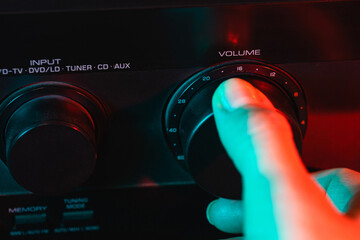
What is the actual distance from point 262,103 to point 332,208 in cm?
11

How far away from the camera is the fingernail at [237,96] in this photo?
378mm

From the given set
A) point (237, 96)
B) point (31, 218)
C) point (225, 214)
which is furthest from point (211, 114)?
point (31, 218)

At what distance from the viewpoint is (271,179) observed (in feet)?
1.08

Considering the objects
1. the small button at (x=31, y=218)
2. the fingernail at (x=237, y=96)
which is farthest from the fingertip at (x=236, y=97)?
the small button at (x=31, y=218)

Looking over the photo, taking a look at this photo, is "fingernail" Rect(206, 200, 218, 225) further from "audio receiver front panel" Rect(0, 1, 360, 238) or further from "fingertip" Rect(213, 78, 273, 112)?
"fingertip" Rect(213, 78, 273, 112)

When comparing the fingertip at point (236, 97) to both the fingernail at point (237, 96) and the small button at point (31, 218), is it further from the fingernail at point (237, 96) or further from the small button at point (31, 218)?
the small button at point (31, 218)

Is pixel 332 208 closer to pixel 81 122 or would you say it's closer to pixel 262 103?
pixel 262 103

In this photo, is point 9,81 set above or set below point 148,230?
above

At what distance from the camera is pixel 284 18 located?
43 cm

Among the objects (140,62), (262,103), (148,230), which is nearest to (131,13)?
(140,62)

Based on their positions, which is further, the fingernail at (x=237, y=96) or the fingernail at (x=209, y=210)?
the fingernail at (x=209, y=210)

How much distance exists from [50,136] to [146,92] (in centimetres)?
11

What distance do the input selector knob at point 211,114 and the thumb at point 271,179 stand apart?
0.22ft

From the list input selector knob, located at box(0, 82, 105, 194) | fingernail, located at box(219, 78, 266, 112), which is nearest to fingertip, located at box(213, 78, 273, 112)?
fingernail, located at box(219, 78, 266, 112)
